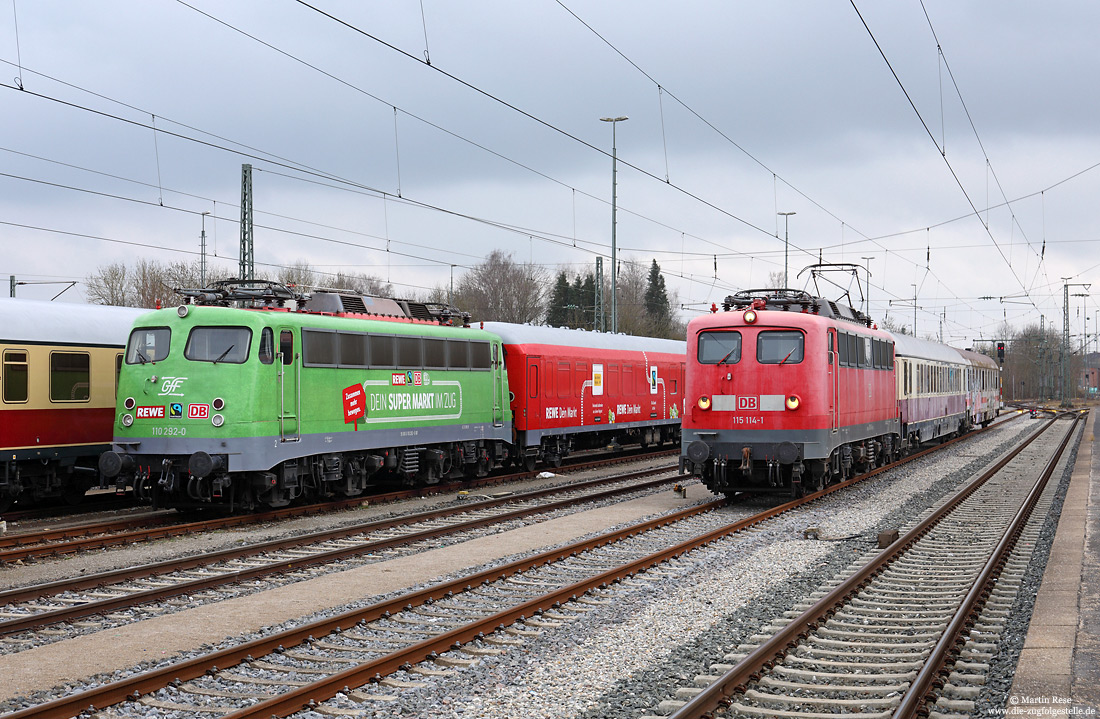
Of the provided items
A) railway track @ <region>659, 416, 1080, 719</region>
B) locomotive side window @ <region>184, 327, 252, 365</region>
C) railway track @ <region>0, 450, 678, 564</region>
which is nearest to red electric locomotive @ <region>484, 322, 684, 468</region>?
railway track @ <region>0, 450, 678, 564</region>

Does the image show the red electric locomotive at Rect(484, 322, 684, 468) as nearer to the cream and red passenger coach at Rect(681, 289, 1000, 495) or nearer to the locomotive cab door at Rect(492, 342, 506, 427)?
the locomotive cab door at Rect(492, 342, 506, 427)

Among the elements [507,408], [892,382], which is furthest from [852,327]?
[507,408]

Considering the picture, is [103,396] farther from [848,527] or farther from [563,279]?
[563,279]

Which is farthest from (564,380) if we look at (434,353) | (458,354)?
(434,353)

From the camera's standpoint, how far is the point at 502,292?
6322cm

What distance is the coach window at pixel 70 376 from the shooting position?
17.0m

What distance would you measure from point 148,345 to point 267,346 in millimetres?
1939

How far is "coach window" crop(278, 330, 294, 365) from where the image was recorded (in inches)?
624

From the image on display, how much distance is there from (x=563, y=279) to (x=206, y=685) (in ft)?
245

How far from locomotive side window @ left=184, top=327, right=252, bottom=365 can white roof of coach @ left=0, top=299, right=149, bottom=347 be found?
99.0 inches

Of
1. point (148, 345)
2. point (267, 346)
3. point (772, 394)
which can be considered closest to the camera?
point (267, 346)

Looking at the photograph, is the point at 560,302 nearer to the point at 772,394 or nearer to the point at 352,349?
the point at 352,349

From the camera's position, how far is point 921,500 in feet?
62.5

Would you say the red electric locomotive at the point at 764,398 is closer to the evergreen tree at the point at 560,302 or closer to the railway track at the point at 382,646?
the railway track at the point at 382,646
